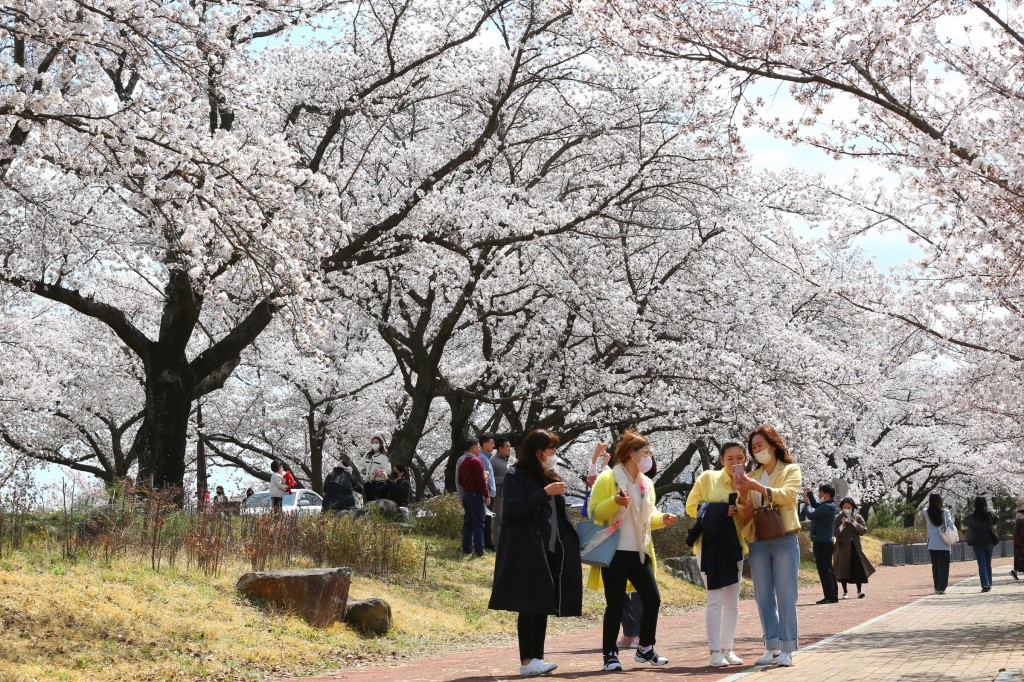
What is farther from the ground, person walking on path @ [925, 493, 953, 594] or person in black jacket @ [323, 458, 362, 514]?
person in black jacket @ [323, 458, 362, 514]

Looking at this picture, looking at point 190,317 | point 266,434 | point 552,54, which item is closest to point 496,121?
point 552,54

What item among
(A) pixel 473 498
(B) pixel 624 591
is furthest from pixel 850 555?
(B) pixel 624 591

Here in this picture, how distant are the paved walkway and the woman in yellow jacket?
301 millimetres

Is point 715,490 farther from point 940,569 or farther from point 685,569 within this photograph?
point 940,569

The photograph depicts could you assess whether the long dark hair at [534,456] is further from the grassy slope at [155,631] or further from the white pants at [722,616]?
the grassy slope at [155,631]

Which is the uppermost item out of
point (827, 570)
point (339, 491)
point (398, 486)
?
point (398, 486)

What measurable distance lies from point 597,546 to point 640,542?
36 cm

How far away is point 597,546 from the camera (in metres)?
8.58

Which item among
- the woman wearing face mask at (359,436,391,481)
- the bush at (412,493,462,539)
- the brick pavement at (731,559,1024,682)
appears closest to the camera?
the brick pavement at (731,559,1024,682)

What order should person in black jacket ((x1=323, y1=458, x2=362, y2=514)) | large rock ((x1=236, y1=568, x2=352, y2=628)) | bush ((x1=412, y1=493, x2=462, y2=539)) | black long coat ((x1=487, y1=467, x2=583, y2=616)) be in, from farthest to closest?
bush ((x1=412, y1=493, x2=462, y2=539)) < person in black jacket ((x1=323, y1=458, x2=362, y2=514)) < large rock ((x1=236, y1=568, x2=352, y2=628)) < black long coat ((x1=487, y1=467, x2=583, y2=616))

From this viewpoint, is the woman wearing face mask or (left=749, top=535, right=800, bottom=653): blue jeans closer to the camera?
(left=749, top=535, right=800, bottom=653): blue jeans

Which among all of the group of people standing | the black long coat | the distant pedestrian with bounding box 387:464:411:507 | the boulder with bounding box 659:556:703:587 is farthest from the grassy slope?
the boulder with bounding box 659:556:703:587

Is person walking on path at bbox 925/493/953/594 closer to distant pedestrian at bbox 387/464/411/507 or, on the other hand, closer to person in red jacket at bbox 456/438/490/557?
person in red jacket at bbox 456/438/490/557

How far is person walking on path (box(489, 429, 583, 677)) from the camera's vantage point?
796 cm
